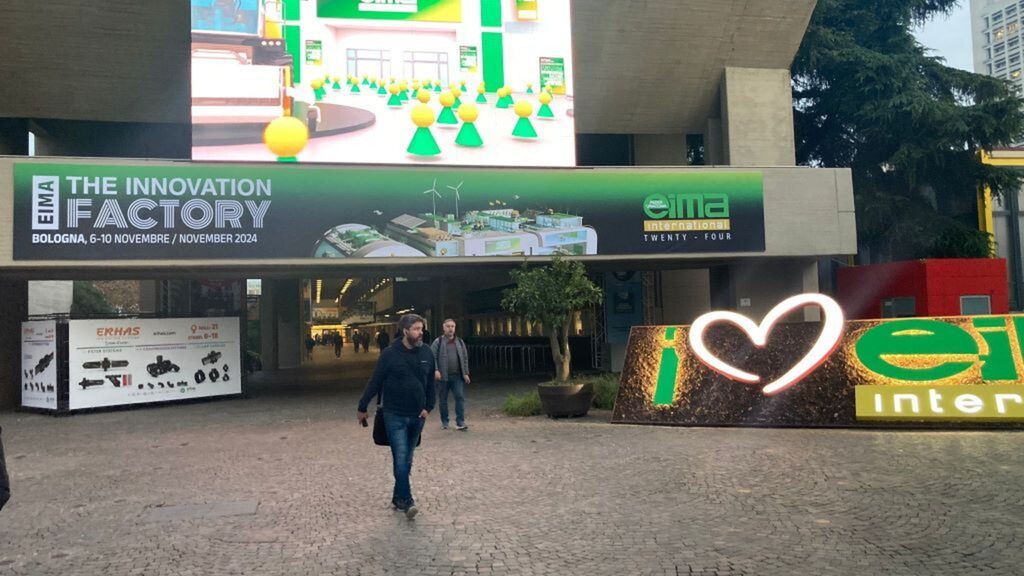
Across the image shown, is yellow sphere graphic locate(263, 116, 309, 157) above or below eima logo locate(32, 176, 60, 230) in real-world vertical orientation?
above

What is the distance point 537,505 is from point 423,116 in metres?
11.5

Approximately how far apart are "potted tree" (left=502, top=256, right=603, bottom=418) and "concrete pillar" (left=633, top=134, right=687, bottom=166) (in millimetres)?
10042

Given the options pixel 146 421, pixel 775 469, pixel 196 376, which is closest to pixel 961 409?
pixel 775 469

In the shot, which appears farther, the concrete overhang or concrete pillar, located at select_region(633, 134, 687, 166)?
concrete pillar, located at select_region(633, 134, 687, 166)

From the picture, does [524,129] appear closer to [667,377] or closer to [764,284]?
[764,284]

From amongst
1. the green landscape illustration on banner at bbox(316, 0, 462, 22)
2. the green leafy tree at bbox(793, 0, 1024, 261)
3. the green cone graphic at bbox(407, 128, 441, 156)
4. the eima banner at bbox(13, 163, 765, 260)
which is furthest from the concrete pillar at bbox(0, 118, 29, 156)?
the green leafy tree at bbox(793, 0, 1024, 261)

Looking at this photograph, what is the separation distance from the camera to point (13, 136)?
18.2 meters

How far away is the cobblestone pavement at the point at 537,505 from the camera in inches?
197

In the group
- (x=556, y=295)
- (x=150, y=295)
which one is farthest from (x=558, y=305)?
(x=150, y=295)

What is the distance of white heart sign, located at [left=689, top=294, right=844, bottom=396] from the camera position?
1005 centimetres

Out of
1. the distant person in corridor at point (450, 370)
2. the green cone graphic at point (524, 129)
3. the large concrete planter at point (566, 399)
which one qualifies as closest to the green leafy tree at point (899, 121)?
the green cone graphic at point (524, 129)

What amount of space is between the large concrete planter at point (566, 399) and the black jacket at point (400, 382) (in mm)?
5560

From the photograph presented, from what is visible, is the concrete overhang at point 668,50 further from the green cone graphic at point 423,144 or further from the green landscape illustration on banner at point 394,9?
the green cone graphic at point 423,144

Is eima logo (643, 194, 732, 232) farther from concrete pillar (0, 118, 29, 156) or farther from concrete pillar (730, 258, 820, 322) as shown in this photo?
concrete pillar (0, 118, 29, 156)
